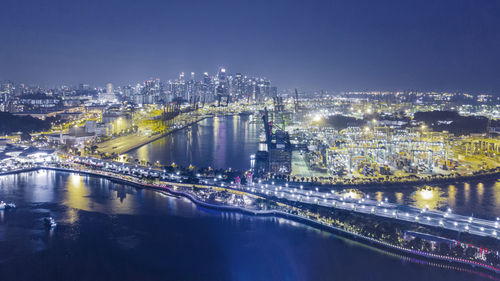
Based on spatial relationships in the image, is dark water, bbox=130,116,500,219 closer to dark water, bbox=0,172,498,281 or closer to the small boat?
dark water, bbox=0,172,498,281

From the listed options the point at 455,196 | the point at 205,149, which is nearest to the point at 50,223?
the point at 205,149

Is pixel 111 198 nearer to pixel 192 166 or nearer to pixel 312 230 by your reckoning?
pixel 192 166

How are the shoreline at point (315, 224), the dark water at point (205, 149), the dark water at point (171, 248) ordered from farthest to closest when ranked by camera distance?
the dark water at point (205, 149)
the shoreline at point (315, 224)
the dark water at point (171, 248)

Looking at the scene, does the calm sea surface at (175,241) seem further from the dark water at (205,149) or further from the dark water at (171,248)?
the dark water at (205,149)

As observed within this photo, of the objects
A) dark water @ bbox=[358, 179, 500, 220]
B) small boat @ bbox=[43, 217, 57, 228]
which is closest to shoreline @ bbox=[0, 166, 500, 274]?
dark water @ bbox=[358, 179, 500, 220]

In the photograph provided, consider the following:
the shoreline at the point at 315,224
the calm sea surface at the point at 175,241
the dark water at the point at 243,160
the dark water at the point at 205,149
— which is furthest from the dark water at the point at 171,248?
the dark water at the point at 205,149
